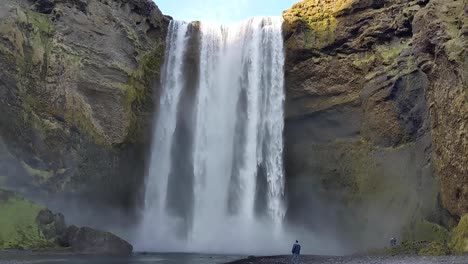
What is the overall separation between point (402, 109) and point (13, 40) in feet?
112

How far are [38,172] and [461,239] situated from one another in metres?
32.6

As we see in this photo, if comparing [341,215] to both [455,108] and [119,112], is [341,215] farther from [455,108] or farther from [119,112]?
[119,112]

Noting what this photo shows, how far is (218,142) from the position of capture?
52.7m

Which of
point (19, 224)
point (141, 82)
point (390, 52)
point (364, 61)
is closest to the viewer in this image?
point (19, 224)

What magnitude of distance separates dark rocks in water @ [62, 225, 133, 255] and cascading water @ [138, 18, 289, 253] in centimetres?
705

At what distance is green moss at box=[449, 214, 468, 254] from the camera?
2995cm

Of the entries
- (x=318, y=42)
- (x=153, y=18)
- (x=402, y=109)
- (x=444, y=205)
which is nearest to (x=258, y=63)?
(x=318, y=42)

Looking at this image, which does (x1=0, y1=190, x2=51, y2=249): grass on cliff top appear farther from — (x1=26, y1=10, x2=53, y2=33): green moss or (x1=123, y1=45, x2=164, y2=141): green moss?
(x1=26, y1=10, x2=53, y2=33): green moss

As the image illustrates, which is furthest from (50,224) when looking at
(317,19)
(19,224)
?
(317,19)

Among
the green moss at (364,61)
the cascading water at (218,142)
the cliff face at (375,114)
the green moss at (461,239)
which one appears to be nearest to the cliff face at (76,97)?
the cascading water at (218,142)

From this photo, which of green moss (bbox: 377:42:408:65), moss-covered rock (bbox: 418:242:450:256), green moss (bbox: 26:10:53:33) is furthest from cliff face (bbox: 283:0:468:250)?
green moss (bbox: 26:10:53:33)

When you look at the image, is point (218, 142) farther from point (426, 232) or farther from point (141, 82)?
point (426, 232)

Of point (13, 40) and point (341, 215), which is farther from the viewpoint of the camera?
point (341, 215)

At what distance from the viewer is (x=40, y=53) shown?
47.3 meters
